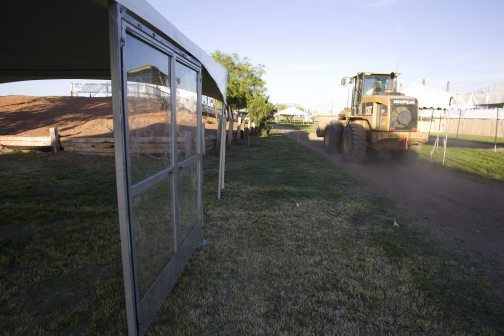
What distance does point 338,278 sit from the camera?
139 inches

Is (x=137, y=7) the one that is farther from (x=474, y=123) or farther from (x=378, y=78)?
(x=474, y=123)

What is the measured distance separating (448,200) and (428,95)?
728 cm

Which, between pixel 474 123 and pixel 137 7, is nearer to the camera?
pixel 137 7


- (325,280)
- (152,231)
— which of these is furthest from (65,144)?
(325,280)

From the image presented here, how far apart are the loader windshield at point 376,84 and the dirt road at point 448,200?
111 inches

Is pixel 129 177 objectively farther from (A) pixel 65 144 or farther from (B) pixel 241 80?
(B) pixel 241 80

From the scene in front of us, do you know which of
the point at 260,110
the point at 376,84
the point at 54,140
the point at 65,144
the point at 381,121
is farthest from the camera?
the point at 260,110

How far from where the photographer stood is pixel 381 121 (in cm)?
1032

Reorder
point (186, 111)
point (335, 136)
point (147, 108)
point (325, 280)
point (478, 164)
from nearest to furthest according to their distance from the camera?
point (147, 108) → point (325, 280) → point (186, 111) → point (478, 164) → point (335, 136)

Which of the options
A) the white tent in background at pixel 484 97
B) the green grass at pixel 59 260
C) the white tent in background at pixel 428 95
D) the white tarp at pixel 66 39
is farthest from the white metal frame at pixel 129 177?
the white tent in background at pixel 484 97

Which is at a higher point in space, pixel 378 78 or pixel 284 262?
pixel 378 78

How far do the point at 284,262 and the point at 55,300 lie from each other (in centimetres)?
245

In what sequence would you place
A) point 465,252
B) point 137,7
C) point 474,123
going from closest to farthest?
point 137,7 < point 465,252 < point 474,123

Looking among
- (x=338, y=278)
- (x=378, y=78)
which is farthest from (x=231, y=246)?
(x=378, y=78)
